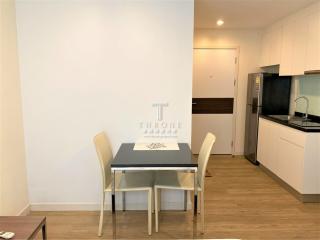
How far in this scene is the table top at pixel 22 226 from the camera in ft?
5.09

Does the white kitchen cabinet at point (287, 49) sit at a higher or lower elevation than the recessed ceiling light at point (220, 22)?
lower

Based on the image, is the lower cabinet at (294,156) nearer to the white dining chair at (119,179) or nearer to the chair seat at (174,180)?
the chair seat at (174,180)

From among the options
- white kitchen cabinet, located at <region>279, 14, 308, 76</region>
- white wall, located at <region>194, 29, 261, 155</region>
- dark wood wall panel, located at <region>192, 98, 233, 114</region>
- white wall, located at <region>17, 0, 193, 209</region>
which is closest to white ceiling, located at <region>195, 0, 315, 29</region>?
white kitchen cabinet, located at <region>279, 14, 308, 76</region>

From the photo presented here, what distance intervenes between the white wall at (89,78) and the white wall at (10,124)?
0.33 ft

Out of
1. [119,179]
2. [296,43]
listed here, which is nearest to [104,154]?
[119,179]

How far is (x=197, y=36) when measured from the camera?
16.1 feet

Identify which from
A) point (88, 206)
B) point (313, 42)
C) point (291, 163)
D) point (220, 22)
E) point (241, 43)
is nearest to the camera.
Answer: point (88, 206)

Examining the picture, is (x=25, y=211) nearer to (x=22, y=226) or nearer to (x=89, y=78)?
(x=22, y=226)

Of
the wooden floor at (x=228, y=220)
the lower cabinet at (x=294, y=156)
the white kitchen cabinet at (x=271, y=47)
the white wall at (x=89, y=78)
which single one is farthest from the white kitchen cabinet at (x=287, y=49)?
the white wall at (x=89, y=78)

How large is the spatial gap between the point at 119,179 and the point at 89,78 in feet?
3.68

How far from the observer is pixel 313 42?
3.23m

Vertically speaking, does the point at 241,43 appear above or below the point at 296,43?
above

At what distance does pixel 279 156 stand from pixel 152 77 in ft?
7.13

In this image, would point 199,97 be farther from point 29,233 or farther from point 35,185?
point 29,233
